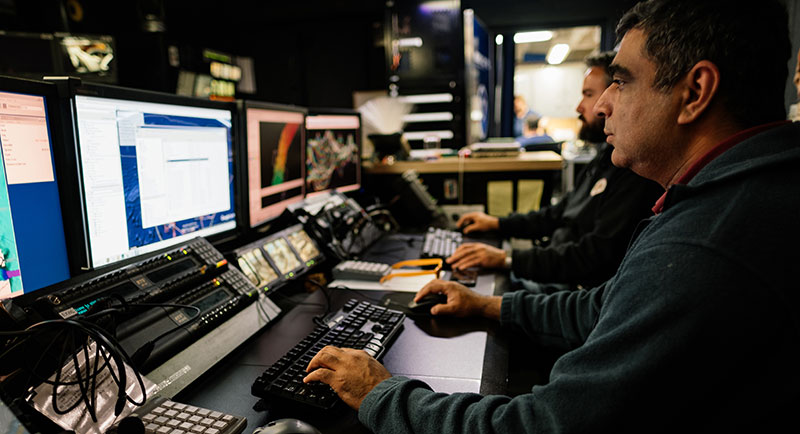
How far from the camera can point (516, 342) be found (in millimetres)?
1215

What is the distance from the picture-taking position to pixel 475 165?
8.20ft

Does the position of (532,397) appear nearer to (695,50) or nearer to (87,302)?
(695,50)

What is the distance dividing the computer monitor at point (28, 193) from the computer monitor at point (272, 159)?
0.59 metres

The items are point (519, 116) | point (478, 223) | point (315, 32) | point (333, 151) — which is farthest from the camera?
point (519, 116)

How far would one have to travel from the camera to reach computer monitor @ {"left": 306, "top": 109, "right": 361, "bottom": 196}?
1876mm

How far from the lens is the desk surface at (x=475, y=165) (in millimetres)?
2463

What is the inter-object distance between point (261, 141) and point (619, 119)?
3.44 feet

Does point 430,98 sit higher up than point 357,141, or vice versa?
point 430,98

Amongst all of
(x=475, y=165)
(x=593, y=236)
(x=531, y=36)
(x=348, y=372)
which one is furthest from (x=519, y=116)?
(x=348, y=372)

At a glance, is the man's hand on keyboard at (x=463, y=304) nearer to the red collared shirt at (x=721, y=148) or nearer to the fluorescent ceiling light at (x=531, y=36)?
the red collared shirt at (x=721, y=148)

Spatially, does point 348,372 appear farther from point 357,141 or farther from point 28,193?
point 357,141

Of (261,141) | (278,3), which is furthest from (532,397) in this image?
(278,3)

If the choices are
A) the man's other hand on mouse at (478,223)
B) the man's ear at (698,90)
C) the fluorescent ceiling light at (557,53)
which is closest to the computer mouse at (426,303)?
the man's ear at (698,90)

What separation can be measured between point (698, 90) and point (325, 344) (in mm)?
795
